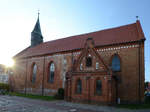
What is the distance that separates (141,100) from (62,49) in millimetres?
16477

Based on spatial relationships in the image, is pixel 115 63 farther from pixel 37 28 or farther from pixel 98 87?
pixel 37 28

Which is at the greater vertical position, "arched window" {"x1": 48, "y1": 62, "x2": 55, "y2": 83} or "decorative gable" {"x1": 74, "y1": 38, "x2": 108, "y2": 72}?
"decorative gable" {"x1": 74, "y1": 38, "x2": 108, "y2": 72}

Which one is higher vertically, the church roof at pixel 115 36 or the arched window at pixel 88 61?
the church roof at pixel 115 36

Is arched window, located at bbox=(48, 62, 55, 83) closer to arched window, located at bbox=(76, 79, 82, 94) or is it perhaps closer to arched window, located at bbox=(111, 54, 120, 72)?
arched window, located at bbox=(76, 79, 82, 94)

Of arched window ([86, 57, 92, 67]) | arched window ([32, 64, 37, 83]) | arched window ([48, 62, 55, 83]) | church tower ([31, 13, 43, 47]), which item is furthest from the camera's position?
church tower ([31, 13, 43, 47])

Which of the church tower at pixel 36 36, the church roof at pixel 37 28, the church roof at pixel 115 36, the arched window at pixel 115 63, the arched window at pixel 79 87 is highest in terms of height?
the church roof at pixel 37 28

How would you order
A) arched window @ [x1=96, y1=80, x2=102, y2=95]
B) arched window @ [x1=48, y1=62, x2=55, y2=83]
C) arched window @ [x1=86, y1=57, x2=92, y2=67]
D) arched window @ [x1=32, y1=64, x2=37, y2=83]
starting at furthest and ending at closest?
arched window @ [x1=32, y1=64, x2=37, y2=83]
arched window @ [x1=48, y1=62, x2=55, y2=83]
arched window @ [x1=86, y1=57, x2=92, y2=67]
arched window @ [x1=96, y1=80, x2=102, y2=95]

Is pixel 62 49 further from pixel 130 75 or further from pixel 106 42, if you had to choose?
pixel 130 75

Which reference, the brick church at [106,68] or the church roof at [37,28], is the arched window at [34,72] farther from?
the church roof at [37,28]

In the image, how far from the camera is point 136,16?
84.0 ft

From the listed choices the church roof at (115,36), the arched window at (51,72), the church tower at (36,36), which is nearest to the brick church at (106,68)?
the church roof at (115,36)

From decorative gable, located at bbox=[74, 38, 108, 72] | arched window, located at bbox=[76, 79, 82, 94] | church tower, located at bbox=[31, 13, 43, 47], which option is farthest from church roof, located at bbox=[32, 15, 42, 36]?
arched window, located at bbox=[76, 79, 82, 94]

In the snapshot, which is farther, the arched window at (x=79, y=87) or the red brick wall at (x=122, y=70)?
the arched window at (x=79, y=87)

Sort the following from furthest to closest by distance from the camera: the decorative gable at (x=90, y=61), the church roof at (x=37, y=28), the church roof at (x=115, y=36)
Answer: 1. the church roof at (x=37, y=28)
2. the church roof at (x=115, y=36)
3. the decorative gable at (x=90, y=61)
